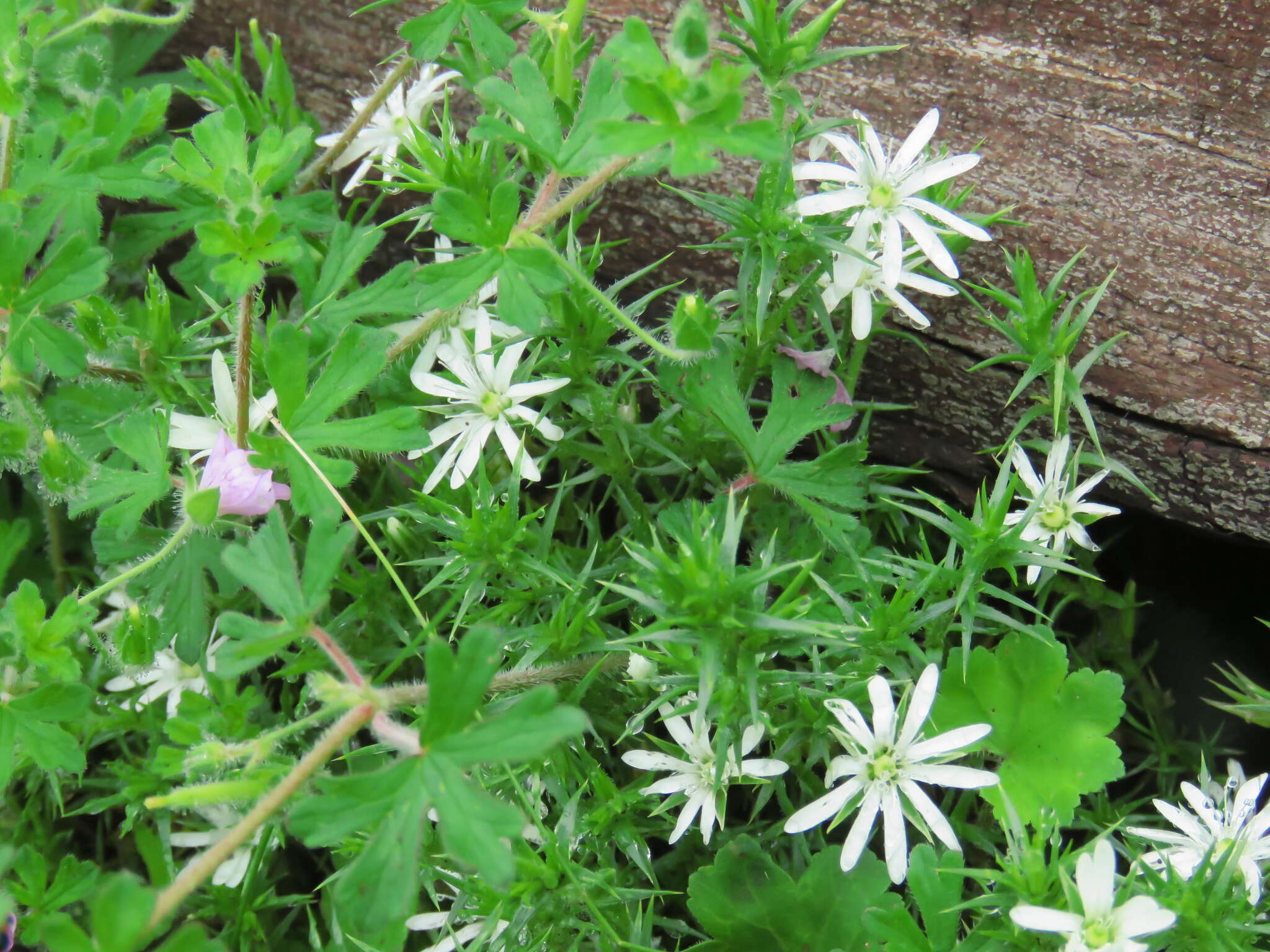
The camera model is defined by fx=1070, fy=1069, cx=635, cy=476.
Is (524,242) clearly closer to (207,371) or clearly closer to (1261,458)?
(207,371)

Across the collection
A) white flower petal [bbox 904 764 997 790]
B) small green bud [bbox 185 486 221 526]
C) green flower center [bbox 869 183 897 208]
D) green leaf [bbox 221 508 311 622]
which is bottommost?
white flower petal [bbox 904 764 997 790]

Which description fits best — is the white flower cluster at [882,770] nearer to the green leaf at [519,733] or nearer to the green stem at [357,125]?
the green leaf at [519,733]

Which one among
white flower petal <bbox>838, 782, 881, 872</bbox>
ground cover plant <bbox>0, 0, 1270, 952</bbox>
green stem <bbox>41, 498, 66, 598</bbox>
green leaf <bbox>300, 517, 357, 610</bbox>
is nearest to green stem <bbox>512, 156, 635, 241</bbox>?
ground cover plant <bbox>0, 0, 1270, 952</bbox>

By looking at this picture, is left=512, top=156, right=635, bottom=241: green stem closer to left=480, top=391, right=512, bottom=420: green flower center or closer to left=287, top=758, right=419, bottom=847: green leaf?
left=480, top=391, right=512, bottom=420: green flower center

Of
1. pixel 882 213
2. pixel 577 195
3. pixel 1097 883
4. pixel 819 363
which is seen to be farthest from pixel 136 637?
pixel 1097 883

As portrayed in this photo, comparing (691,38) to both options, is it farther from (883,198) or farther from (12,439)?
(12,439)

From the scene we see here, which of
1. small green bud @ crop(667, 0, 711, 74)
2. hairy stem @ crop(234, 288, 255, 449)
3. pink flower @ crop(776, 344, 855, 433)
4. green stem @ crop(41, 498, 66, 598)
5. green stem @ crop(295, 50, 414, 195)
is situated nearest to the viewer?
small green bud @ crop(667, 0, 711, 74)

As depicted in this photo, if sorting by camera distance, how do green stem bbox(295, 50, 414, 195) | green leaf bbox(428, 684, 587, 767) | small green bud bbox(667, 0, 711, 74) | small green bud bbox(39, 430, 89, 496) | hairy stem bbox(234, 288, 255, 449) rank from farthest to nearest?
green stem bbox(295, 50, 414, 195) < small green bud bbox(39, 430, 89, 496) < hairy stem bbox(234, 288, 255, 449) < small green bud bbox(667, 0, 711, 74) < green leaf bbox(428, 684, 587, 767)

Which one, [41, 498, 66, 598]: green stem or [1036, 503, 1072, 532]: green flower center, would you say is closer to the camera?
[1036, 503, 1072, 532]: green flower center
